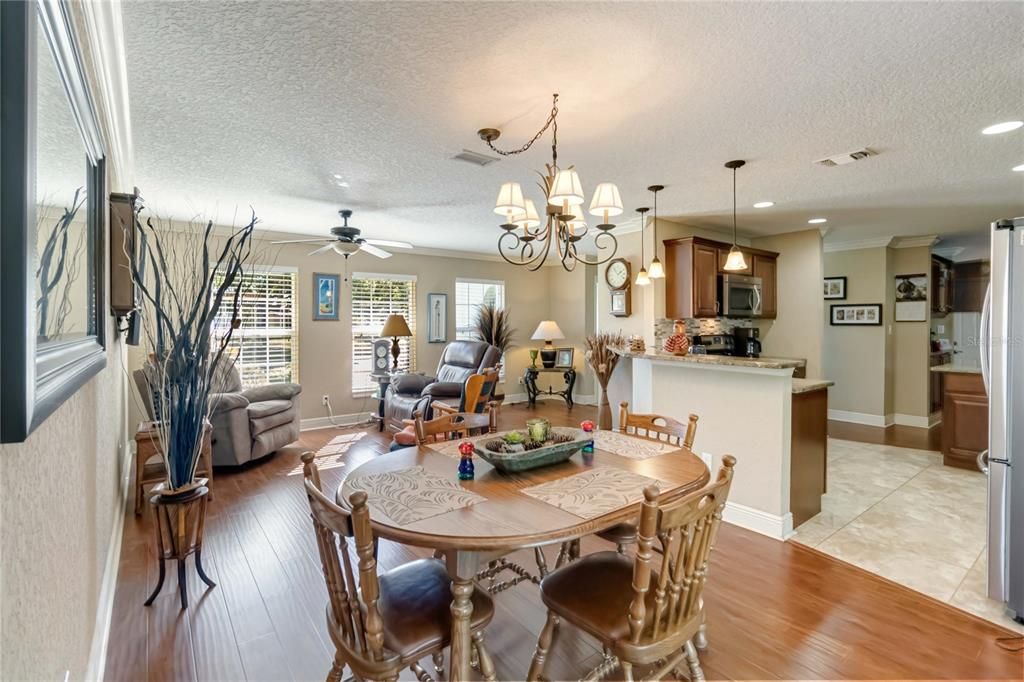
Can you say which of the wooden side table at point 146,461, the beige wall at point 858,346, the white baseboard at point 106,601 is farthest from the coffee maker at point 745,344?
the white baseboard at point 106,601

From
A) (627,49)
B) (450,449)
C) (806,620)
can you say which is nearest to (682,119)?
(627,49)

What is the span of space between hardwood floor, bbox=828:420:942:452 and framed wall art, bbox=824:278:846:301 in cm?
177

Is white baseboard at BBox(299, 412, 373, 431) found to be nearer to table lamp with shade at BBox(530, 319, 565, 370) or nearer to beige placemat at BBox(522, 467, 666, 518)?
table lamp with shade at BBox(530, 319, 565, 370)

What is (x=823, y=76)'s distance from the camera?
213cm

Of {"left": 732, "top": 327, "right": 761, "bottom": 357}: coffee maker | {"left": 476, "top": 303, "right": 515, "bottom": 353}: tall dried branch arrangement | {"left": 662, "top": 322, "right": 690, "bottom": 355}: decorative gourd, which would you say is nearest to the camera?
{"left": 662, "top": 322, "right": 690, "bottom": 355}: decorative gourd

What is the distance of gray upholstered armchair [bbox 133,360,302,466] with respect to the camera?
4.23 meters

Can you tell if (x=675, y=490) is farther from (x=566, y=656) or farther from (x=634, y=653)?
(x=566, y=656)

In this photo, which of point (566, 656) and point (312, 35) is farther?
point (566, 656)

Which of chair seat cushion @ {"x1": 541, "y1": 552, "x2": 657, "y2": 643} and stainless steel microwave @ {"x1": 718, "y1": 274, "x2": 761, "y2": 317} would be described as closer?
chair seat cushion @ {"x1": 541, "y1": 552, "x2": 657, "y2": 643}

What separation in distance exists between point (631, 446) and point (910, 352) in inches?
246

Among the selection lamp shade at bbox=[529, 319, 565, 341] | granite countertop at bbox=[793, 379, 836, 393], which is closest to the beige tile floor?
granite countertop at bbox=[793, 379, 836, 393]

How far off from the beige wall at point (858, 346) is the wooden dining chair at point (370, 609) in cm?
651

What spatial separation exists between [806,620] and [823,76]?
2505 millimetres

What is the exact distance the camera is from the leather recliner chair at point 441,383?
551 cm
